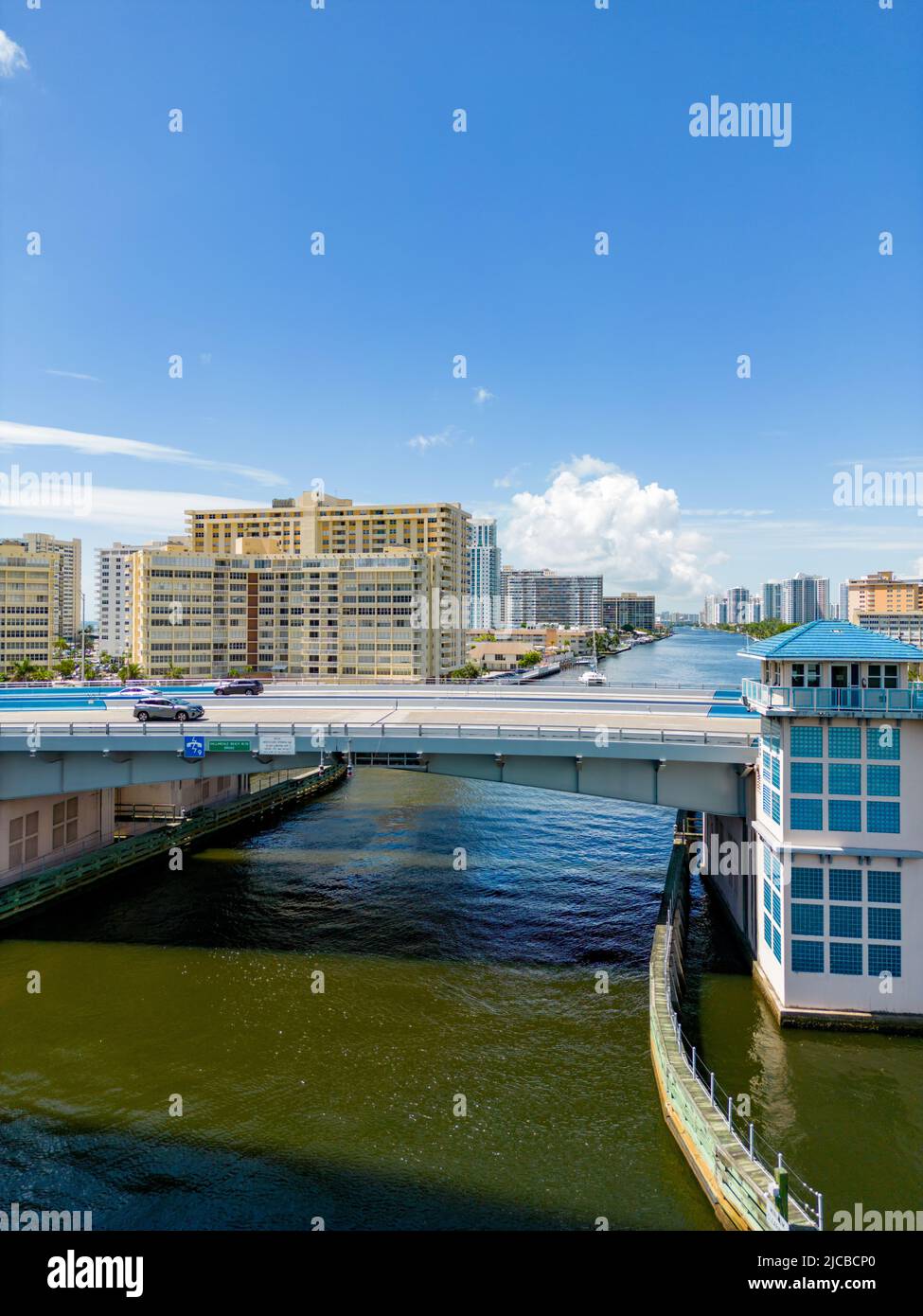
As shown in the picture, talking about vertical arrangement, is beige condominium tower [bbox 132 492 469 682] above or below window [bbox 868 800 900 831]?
above

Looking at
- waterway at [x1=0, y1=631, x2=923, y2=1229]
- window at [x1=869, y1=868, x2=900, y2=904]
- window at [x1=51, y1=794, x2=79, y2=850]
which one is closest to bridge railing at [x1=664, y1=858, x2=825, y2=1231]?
waterway at [x1=0, y1=631, x2=923, y2=1229]

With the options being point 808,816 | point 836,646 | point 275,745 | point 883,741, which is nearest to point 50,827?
point 275,745

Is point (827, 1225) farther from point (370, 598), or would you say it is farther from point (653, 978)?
point (370, 598)

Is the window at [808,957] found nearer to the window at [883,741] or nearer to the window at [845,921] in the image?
the window at [845,921]

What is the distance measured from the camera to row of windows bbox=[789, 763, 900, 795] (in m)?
18.3

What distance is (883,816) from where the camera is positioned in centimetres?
1823

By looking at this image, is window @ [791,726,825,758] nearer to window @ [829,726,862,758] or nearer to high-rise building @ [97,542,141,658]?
window @ [829,726,862,758]

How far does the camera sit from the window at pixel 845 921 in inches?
717

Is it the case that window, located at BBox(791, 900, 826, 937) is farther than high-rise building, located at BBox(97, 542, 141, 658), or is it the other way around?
high-rise building, located at BBox(97, 542, 141, 658)

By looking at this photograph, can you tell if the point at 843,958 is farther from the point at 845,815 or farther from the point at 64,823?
the point at 64,823

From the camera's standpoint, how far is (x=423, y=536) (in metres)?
116

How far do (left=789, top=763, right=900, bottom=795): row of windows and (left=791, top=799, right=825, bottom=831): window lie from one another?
24 centimetres
